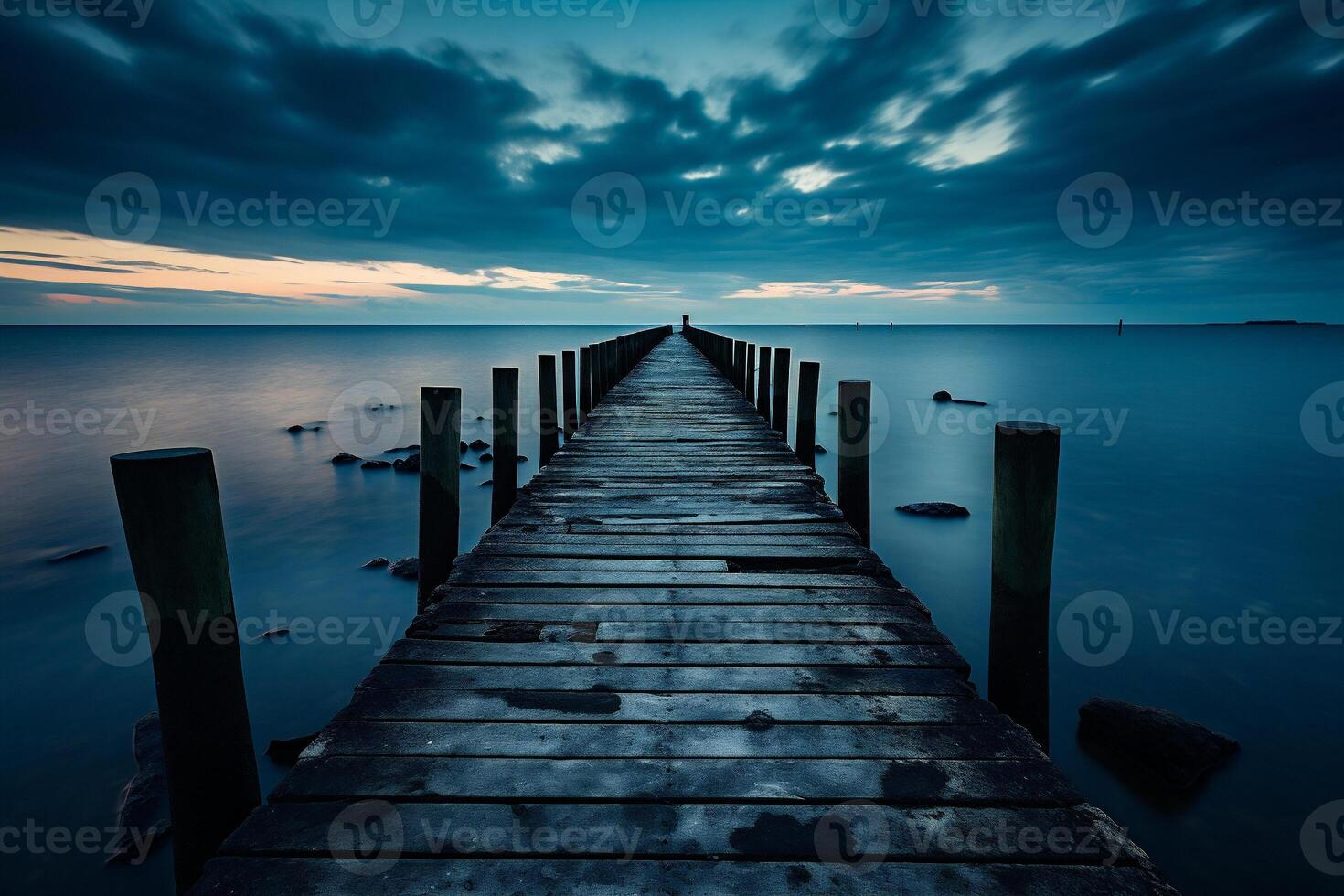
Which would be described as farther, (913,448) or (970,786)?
(913,448)

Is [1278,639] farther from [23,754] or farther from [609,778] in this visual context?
[23,754]

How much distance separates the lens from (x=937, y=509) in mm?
11633

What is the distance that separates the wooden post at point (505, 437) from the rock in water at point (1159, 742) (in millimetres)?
5776

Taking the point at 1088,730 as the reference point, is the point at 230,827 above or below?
above

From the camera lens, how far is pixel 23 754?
550cm

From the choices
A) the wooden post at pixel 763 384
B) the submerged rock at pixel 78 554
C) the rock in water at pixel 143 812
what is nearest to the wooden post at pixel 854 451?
the wooden post at pixel 763 384

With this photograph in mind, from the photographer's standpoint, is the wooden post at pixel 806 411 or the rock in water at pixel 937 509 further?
the rock in water at pixel 937 509

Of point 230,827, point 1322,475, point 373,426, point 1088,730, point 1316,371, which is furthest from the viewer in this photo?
point 1316,371

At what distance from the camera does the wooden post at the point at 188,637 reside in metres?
2.17

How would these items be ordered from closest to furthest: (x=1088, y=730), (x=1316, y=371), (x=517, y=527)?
(x=517, y=527) < (x=1088, y=730) < (x=1316, y=371)

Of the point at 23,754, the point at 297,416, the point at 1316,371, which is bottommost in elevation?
the point at 23,754

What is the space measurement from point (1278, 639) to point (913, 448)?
36.0 ft

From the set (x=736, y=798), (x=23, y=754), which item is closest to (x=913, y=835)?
(x=736, y=798)

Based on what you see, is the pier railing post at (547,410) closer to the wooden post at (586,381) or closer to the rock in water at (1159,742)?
the wooden post at (586,381)
